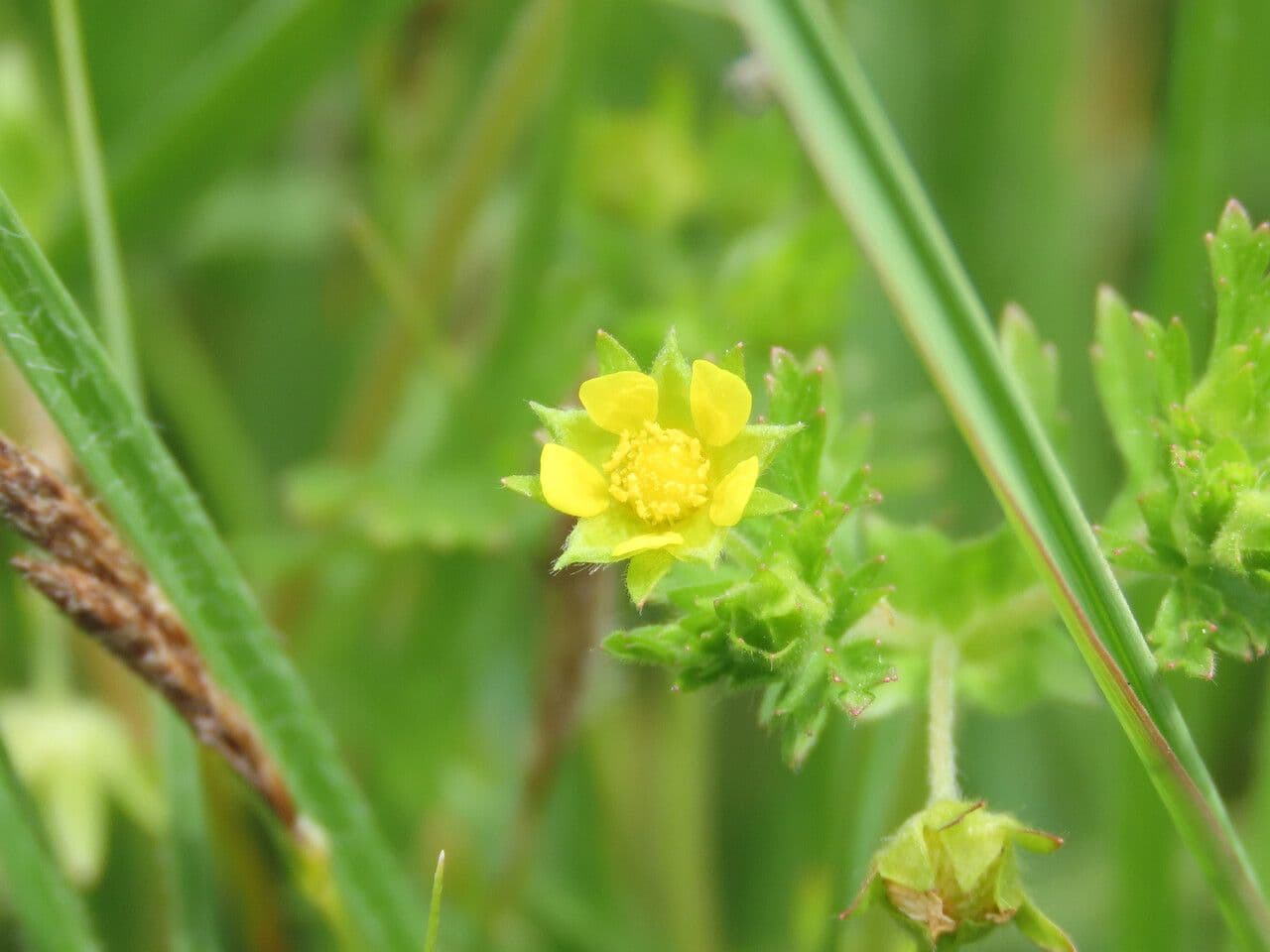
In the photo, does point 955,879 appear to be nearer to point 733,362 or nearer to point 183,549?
point 733,362

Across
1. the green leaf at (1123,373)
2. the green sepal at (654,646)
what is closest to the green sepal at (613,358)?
the green sepal at (654,646)

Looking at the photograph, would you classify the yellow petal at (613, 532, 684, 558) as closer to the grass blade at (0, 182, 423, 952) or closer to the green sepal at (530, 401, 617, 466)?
the green sepal at (530, 401, 617, 466)

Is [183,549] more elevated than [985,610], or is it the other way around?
[183,549]

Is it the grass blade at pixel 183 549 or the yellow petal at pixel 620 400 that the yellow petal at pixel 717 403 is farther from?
the grass blade at pixel 183 549

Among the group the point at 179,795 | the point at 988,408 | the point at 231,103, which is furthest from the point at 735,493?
the point at 231,103

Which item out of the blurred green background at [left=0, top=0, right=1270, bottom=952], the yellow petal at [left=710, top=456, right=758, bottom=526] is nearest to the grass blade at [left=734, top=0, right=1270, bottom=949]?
the yellow petal at [left=710, top=456, right=758, bottom=526]
